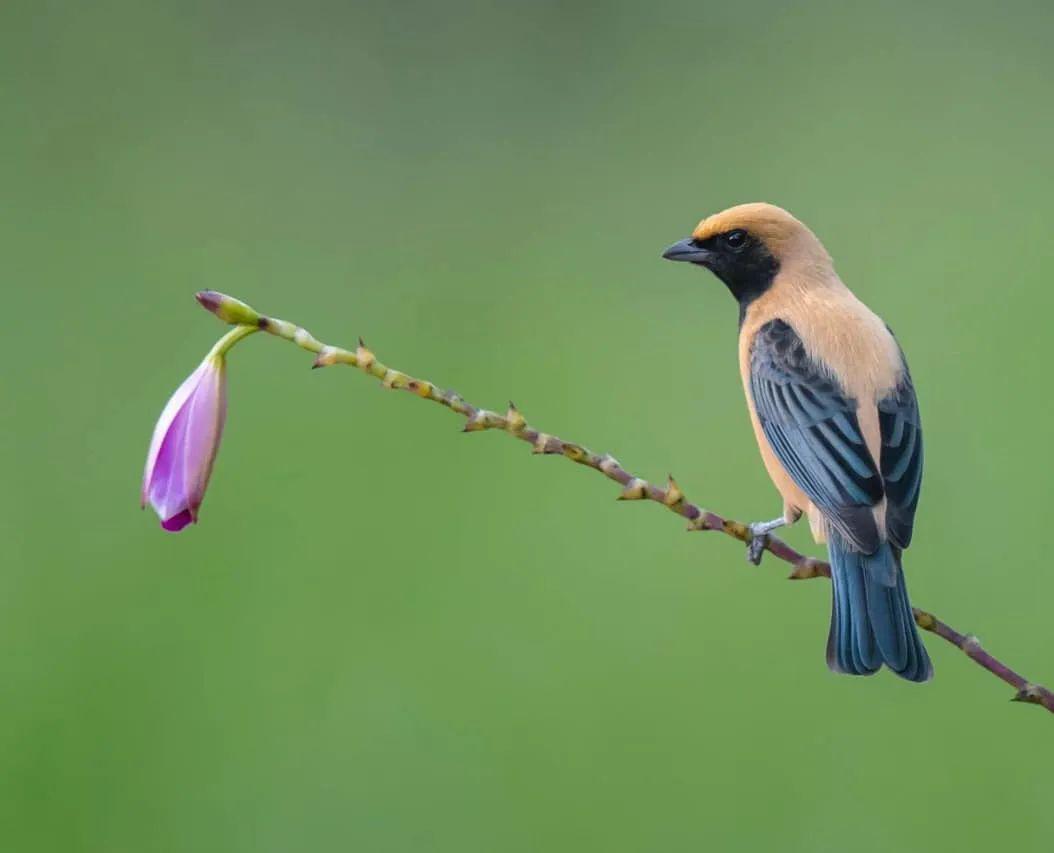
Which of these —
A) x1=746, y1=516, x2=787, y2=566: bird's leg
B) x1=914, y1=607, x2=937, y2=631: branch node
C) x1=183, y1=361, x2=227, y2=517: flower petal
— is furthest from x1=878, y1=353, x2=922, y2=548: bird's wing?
x1=183, y1=361, x2=227, y2=517: flower petal

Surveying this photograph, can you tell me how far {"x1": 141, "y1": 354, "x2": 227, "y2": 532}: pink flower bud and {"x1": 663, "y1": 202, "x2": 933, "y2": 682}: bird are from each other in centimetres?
98

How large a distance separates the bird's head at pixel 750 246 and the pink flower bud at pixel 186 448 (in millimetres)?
1323

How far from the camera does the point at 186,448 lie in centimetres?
231

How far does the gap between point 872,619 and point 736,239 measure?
3.02ft

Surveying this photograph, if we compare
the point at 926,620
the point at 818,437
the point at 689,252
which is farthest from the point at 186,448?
the point at 689,252

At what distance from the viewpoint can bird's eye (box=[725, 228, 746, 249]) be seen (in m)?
3.44

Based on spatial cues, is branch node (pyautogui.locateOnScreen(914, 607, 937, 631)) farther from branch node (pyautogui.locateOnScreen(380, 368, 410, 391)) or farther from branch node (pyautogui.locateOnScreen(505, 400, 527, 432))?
branch node (pyautogui.locateOnScreen(380, 368, 410, 391))

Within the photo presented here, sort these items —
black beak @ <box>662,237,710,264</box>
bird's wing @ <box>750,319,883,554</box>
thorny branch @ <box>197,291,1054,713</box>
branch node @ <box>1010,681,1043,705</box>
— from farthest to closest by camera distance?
black beak @ <box>662,237,710,264</box>, bird's wing @ <box>750,319,883,554</box>, thorny branch @ <box>197,291,1054,713</box>, branch node @ <box>1010,681,1043,705</box>

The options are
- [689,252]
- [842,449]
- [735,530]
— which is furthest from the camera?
[689,252]

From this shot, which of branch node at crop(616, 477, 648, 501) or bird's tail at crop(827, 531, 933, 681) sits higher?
bird's tail at crop(827, 531, 933, 681)

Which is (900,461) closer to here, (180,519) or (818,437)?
(818,437)

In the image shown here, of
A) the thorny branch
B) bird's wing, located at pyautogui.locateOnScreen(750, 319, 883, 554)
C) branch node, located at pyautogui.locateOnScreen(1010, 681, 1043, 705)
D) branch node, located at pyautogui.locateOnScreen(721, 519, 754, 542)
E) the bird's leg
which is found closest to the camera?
branch node, located at pyautogui.locateOnScreen(1010, 681, 1043, 705)

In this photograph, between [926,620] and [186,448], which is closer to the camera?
[186,448]

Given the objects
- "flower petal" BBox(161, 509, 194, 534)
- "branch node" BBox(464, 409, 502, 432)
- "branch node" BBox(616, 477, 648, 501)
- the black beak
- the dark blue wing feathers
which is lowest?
"flower petal" BBox(161, 509, 194, 534)
